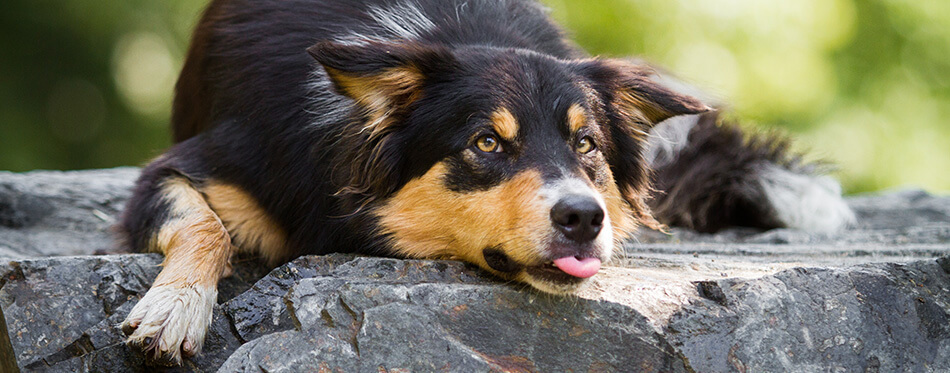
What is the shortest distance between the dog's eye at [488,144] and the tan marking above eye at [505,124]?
3 cm

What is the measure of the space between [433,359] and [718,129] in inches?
153

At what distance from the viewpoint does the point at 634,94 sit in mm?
3592

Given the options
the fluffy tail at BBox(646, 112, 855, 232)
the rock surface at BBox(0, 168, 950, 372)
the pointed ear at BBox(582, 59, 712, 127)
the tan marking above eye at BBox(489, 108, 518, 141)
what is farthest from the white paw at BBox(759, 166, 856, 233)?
the tan marking above eye at BBox(489, 108, 518, 141)

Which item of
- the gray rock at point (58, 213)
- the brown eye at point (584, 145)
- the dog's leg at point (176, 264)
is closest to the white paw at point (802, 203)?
the brown eye at point (584, 145)

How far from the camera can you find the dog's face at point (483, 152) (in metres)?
2.87

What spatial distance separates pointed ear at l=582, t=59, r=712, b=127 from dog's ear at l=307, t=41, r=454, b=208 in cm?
66

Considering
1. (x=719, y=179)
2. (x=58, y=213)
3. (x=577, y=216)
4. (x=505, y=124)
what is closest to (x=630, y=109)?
(x=505, y=124)

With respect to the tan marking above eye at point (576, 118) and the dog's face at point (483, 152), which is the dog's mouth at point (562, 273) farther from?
the tan marking above eye at point (576, 118)

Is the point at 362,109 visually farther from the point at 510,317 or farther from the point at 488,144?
the point at 510,317

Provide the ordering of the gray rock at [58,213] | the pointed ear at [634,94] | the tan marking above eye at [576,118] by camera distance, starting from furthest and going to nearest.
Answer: the gray rock at [58,213], the pointed ear at [634,94], the tan marking above eye at [576,118]

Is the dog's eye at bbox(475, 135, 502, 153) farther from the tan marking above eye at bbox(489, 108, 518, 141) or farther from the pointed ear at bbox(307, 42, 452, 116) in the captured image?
the pointed ear at bbox(307, 42, 452, 116)

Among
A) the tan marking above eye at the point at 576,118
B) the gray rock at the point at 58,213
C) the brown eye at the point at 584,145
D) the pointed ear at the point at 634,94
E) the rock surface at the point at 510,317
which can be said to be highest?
the pointed ear at the point at 634,94

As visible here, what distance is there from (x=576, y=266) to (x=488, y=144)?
58cm

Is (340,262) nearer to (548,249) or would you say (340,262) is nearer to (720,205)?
(548,249)
